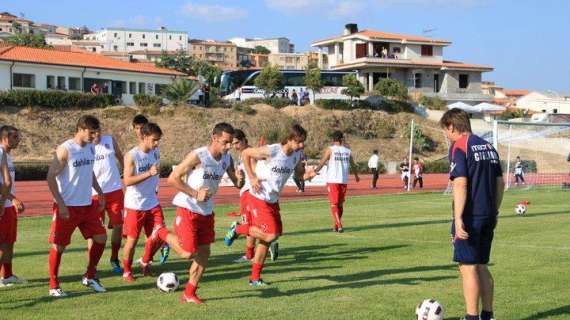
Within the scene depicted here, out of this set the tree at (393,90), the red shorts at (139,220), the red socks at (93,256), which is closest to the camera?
the red socks at (93,256)

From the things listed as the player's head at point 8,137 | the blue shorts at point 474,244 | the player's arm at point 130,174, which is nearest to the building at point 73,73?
the player's arm at point 130,174

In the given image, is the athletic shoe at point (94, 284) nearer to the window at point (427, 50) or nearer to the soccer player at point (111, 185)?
the soccer player at point (111, 185)

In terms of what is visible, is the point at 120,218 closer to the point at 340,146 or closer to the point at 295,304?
the point at 295,304

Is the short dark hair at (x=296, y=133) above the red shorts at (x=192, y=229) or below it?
above

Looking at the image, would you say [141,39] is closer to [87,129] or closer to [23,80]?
[23,80]

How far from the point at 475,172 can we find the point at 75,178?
4944mm

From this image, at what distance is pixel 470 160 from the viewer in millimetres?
7039

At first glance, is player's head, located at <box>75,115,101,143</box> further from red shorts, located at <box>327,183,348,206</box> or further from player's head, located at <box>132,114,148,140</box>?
red shorts, located at <box>327,183,348,206</box>

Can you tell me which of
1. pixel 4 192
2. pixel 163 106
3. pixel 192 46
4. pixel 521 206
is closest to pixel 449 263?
pixel 4 192

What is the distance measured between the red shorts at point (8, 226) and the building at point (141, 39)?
176 meters

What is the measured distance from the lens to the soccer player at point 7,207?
9062mm

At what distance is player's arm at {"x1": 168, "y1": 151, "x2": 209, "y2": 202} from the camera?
8.16 m

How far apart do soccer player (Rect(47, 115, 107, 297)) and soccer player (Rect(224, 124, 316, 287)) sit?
2.00 metres

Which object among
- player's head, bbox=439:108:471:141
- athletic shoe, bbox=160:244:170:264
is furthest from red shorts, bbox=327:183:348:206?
player's head, bbox=439:108:471:141
